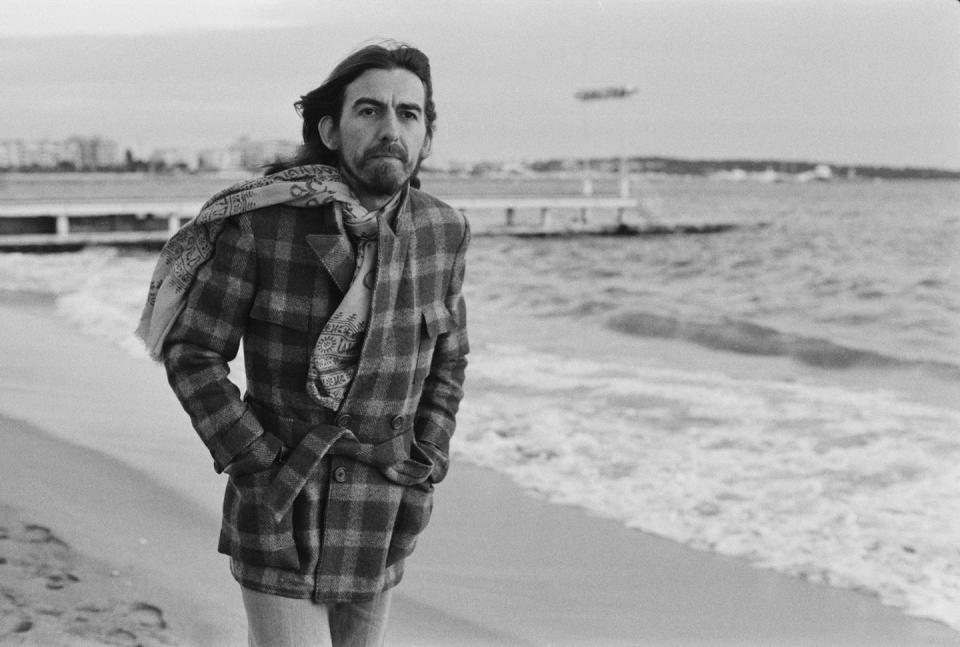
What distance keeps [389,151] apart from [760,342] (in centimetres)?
994

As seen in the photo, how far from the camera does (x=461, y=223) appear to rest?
1.68m

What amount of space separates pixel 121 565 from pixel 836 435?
422 centimetres

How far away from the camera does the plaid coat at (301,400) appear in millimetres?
1488

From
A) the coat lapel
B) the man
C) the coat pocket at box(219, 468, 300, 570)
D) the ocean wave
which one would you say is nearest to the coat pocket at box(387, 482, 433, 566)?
the man

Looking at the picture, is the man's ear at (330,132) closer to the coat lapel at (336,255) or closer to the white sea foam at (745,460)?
the coat lapel at (336,255)

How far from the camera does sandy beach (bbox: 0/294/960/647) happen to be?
9.03 feet

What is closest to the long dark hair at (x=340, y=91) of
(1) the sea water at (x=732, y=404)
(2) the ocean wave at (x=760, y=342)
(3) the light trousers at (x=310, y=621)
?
(3) the light trousers at (x=310, y=621)

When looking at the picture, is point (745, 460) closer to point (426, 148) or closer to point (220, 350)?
point (426, 148)

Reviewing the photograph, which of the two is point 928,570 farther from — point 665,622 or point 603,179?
point 603,179

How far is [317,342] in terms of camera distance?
58.5 inches

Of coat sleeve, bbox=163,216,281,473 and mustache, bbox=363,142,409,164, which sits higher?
mustache, bbox=363,142,409,164

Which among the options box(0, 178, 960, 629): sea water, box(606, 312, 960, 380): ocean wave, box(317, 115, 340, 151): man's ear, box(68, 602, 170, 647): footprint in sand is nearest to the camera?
box(317, 115, 340, 151): man's ear

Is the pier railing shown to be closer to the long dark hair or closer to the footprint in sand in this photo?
the footprint in sand

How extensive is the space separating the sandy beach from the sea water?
0.24 m
